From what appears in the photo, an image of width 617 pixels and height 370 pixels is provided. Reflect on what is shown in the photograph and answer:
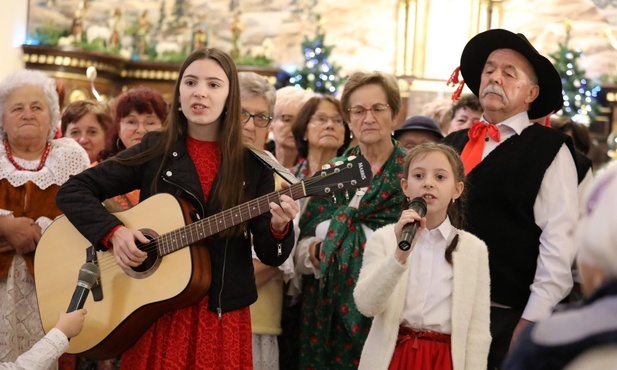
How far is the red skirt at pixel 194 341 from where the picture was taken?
353cm

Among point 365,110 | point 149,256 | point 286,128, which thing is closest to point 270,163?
A: point 149,256

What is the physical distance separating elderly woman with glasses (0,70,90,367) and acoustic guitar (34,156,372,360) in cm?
59

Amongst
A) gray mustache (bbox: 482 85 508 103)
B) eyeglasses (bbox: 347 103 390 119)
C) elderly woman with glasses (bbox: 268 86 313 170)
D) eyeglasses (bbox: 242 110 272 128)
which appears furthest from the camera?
elderly woman with glasses (bbox: 268 86 313 170)

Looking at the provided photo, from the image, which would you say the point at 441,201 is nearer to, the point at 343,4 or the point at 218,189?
the point at 218,189

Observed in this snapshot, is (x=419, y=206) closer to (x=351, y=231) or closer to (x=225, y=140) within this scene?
(x=225, y=140)

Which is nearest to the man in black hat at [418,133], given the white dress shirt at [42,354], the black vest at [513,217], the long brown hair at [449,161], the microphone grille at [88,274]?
the black vest at [513,217]

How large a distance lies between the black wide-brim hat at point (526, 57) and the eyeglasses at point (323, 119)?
0.94 m

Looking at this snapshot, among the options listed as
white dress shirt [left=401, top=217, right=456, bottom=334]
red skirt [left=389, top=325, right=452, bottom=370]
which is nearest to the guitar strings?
white dress shirt [left=401, top=217, right=456, bottom=334]

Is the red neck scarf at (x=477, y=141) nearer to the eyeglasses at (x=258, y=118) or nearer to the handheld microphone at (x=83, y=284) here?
the eyeglasses at (x=258, y=118)

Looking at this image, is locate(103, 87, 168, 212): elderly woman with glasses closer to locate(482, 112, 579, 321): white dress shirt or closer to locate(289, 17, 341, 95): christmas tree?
locate(482, 112, 579, 321): white dress shirt

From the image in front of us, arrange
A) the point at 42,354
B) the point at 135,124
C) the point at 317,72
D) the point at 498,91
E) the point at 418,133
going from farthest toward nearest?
the point at 317,72 < the point at 418,133 < the point at 135,124 < the point at 498,91 < the point at 42,354

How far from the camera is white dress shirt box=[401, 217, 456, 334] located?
143 inches

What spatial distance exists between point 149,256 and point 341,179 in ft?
2.63

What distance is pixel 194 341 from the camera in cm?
357
